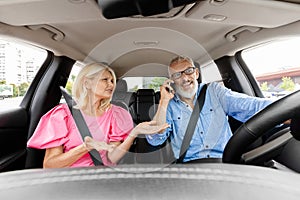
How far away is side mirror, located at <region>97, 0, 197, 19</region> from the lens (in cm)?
48

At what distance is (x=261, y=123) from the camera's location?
33.6 inches

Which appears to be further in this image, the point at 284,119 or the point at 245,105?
the point at 245,105

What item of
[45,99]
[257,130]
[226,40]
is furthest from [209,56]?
[257,130]

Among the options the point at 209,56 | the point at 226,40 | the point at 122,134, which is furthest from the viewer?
the point at 209,56

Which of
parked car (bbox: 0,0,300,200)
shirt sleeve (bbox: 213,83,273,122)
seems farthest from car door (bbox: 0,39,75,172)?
shirt sleeve (bbox: 213,83,273,122)

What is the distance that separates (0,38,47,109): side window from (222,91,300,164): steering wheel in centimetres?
106

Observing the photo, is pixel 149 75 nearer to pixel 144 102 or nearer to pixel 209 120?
pixel 144 102

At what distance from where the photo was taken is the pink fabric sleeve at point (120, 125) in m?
1.51

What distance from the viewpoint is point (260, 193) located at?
1.40ft

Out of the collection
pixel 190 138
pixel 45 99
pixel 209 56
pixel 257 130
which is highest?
pixel 209 56

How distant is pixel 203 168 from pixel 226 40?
1.49m

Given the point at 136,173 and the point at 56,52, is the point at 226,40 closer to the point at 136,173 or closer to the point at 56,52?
the point at 56,52

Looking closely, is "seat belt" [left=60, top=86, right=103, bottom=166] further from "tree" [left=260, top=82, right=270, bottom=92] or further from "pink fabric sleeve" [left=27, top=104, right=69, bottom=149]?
"tree" [left=260, top=82, right=270, bottom=92]

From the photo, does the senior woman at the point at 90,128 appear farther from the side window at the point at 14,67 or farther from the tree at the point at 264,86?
the tree at the point at 264,86
